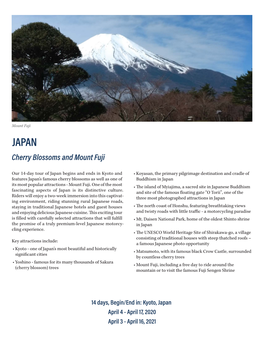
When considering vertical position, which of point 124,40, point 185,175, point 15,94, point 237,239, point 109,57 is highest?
point 124,40

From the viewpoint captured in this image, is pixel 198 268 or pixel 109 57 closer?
pixel 198 268

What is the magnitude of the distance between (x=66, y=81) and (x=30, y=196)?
8.45m

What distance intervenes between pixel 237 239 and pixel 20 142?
10.8 ft

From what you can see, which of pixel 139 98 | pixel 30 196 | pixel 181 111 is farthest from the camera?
pixel 181 111

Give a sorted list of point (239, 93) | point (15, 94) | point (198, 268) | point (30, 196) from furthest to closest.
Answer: point (239, 93), point (15, 94), point (30, 196), point (198, 268)

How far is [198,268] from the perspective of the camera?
4.70 metres

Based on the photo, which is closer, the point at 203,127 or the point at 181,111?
the point at 203,127

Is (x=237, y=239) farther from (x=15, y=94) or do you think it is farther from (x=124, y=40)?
(x=124, y=40)

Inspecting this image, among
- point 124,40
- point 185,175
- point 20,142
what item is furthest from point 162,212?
point 124,40

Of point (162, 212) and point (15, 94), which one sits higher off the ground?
point (15, 94)

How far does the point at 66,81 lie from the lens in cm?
1271

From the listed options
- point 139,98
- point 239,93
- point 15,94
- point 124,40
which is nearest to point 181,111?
point 239,93

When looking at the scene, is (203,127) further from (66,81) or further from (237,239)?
(66,81)

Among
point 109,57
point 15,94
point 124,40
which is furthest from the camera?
point 124,40
